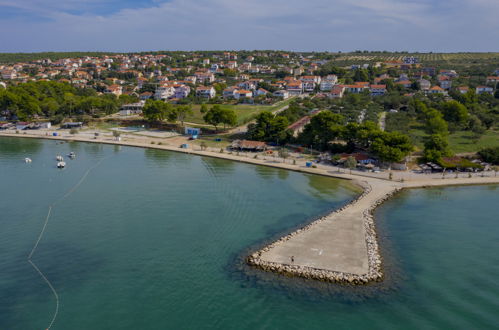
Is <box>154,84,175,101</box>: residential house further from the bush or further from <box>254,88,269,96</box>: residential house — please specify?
the bush

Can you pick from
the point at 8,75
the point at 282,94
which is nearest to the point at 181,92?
the point at 282,94

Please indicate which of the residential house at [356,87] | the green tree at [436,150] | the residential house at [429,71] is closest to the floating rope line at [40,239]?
the green tree at [436,150]

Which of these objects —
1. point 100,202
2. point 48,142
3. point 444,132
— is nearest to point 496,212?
point 444,132

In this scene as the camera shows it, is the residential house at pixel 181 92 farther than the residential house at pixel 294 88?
No

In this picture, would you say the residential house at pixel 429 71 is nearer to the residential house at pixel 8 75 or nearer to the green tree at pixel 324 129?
the green tree at pixel 324 129

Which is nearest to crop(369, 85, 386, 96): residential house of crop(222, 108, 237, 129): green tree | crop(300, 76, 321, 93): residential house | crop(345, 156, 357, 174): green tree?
crop(300, 76, 321, 93): residential house

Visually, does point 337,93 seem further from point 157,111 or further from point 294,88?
point 157,111
